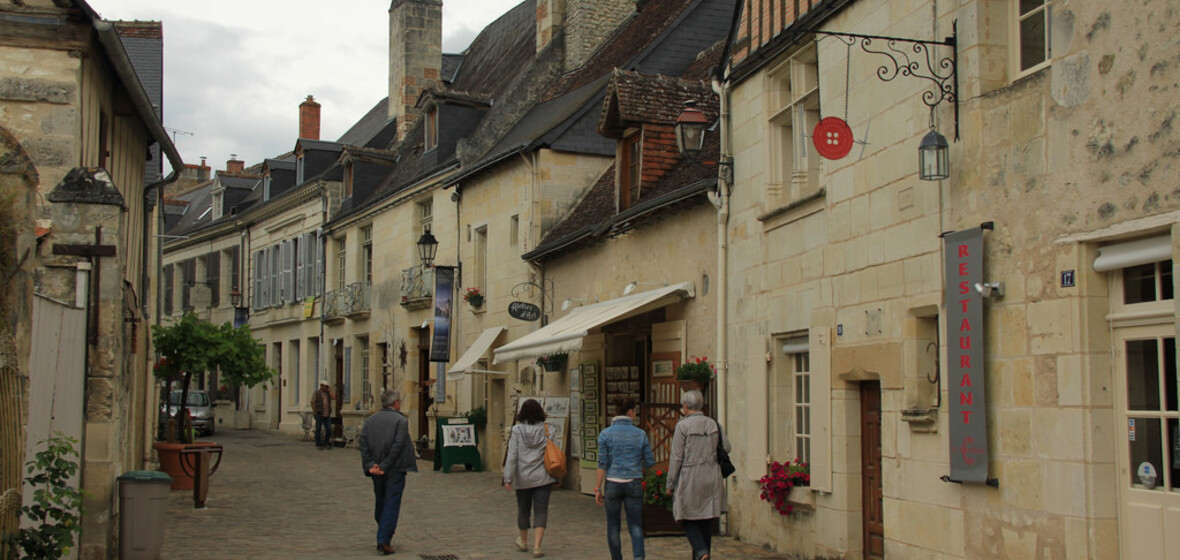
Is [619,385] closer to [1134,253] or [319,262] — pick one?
[1134,253]

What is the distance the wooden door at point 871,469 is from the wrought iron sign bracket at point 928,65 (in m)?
2.35

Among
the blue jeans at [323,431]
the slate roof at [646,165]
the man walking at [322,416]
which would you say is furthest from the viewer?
the blue jeans at [323,431]

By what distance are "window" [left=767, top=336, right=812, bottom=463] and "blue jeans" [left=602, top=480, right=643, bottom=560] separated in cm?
192

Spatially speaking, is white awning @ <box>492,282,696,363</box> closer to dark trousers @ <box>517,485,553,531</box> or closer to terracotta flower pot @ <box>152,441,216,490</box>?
dark trousers @ <box>517,485,553,531</box>

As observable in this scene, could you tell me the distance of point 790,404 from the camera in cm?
1014

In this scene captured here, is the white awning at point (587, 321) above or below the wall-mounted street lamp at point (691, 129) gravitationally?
below

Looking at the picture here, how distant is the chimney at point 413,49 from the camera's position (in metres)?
26.8

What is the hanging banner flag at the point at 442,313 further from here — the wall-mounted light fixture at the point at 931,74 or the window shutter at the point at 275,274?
the wall-mounted light fixture at the point at 931,74

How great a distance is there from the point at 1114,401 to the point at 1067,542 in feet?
2.62

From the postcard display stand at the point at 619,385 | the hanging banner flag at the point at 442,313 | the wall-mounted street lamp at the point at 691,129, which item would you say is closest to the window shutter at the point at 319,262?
the hanging banner flag at the point at 442,313

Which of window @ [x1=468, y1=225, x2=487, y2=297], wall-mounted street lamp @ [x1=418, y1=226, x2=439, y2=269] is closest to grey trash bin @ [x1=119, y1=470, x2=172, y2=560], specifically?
wall-mounted street lamp @ [x1=418, y1=226, x2=439, y2=269]

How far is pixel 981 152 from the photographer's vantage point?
6914mm

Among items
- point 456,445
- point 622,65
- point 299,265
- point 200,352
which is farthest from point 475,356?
point 299,265

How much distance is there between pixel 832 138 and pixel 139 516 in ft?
A: 19.3
